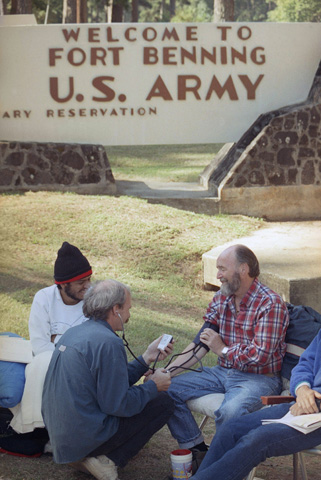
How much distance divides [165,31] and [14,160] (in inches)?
124

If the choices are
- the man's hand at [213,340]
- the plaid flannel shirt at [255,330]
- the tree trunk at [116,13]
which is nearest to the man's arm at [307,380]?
the plaid flannel shirt at [255,330]

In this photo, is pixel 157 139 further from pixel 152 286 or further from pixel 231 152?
pixel 152 286

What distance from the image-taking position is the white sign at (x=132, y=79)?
11.4 meters

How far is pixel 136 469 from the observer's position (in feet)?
14.1

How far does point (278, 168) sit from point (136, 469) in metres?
8.18

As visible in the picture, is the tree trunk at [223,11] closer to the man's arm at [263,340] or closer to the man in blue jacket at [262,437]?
the man's arm at [263,340]

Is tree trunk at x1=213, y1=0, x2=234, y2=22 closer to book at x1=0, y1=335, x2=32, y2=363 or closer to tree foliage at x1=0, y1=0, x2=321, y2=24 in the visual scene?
tree foliage at x1=0, y1=0, x2=321, y2=24

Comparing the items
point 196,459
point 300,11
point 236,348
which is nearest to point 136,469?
point 196,459

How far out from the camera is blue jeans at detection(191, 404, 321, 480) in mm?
3463

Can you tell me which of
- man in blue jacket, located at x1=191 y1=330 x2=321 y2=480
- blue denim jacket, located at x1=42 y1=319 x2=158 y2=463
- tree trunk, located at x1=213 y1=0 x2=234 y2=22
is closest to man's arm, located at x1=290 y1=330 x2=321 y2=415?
man in blue jacket, located at x1=191 y1=330 x2=321 y2=480

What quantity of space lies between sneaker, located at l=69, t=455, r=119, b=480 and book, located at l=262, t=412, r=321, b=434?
2.95ft

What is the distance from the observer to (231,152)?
1227 cm

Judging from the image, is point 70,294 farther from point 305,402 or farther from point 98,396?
point 305,402

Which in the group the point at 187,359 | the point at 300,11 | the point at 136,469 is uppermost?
the point at 300,11
